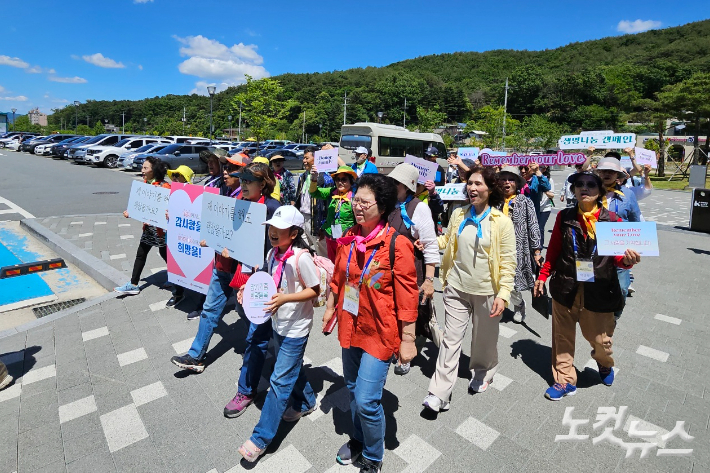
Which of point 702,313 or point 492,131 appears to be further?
point 492,131

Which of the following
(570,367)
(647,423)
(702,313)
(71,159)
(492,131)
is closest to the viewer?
(647,423)

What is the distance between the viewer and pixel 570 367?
3.38 meters

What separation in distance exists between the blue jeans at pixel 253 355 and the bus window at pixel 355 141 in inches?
793

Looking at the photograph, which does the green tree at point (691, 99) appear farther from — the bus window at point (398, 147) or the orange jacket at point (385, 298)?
the orange jacket at point (385, 298)

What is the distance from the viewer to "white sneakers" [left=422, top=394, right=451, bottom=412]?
3020 millimetres

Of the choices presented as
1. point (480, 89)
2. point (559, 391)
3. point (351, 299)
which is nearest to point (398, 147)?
point (559, 391)

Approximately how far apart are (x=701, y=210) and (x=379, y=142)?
15.0 m

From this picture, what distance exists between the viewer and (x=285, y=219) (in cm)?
254

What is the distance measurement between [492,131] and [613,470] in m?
41.2

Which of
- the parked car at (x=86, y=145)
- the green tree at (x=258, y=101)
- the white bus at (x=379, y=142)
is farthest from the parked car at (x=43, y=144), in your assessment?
the white bus at (x=379, y=142)

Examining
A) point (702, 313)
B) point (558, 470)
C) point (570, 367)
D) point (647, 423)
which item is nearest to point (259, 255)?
point (558, 470)

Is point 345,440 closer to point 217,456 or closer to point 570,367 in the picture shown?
point 217,456

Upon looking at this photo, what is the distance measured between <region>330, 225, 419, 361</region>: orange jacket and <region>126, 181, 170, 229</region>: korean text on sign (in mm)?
3356

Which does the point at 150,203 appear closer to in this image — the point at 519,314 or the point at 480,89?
the point at 519,314
